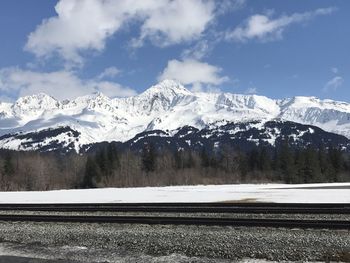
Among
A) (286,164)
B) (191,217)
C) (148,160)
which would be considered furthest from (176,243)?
(148,160)

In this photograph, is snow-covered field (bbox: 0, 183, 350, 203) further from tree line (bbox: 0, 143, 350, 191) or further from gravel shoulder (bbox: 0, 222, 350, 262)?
tree line (bbox: 0, 143, 350, 191)

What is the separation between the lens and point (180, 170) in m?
136

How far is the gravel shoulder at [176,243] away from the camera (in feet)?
46.7

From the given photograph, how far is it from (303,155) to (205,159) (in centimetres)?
3579

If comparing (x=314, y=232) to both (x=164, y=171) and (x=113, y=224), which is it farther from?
(x=164, y=171)

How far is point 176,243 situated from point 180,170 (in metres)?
120

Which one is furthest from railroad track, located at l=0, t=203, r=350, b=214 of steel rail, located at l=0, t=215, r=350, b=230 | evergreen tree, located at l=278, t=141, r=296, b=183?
evergreen tree, located at l=278, t=141, r=296, b=183

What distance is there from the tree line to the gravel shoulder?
86686 mm

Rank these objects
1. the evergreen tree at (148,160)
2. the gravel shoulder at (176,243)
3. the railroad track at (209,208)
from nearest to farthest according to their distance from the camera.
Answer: the gravel shoulder at (176,243)
the railroad track at (209,208)
the evergreen tree at (148,160)

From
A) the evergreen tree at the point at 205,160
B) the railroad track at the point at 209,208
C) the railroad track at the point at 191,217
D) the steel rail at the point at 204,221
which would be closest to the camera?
the steel rail at the point at 204,221

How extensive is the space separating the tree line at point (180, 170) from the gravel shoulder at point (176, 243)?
86686mm

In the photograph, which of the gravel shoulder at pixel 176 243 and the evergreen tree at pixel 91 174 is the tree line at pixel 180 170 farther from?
the gravel shoulder at pixel 176 243

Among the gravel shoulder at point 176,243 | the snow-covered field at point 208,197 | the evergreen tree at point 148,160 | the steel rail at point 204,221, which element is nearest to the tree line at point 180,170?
the evergreen tree at point 148,160

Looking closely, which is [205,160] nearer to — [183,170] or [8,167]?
[183,170]
